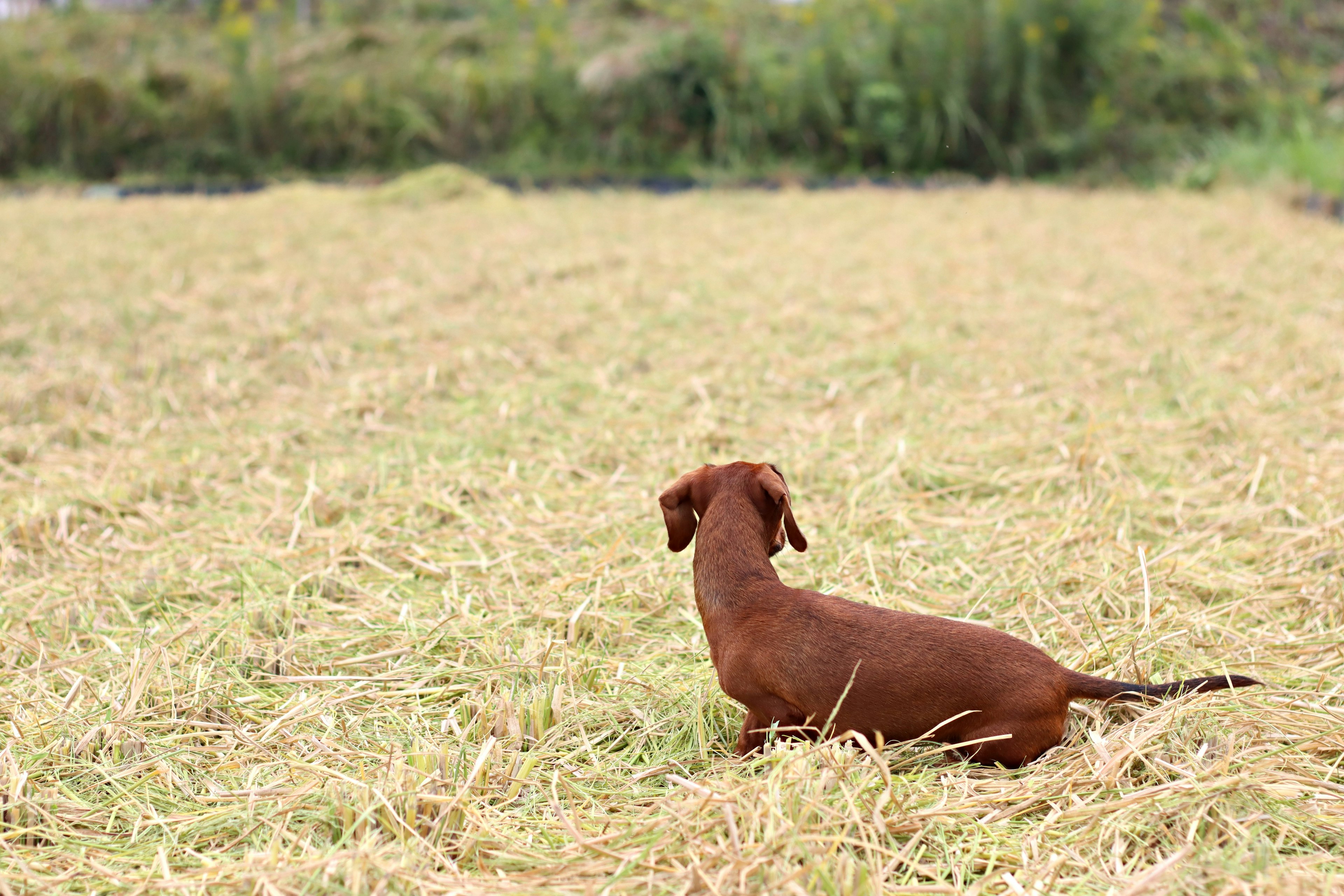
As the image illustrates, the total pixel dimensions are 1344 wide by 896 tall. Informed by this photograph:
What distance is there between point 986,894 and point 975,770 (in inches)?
9.7

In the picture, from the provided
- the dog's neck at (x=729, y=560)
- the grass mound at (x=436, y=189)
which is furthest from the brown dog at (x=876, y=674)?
the grass mound at (x=436, y=189)

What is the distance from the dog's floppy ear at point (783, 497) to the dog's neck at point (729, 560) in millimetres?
51

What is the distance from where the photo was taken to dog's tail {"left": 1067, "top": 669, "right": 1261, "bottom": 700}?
163cm

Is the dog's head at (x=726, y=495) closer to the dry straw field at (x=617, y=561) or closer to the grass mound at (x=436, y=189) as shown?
the dry straw field at (x=617, y=561)

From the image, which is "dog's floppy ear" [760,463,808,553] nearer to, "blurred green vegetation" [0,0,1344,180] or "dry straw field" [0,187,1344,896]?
"dry straw field" [0,187,1344,896]

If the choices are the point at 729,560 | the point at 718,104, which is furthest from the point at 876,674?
the point at 718,104

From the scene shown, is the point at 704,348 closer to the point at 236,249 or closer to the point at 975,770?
the point at 975,770

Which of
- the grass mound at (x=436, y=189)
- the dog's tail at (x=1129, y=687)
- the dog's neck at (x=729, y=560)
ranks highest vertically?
the dog's neck at (x=729, y=560)

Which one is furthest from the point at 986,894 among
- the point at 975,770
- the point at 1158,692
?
the point at 1158,692

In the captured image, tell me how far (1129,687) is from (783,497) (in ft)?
1.96

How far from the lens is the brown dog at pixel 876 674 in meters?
1.60

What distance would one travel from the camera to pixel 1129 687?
5.37 ft

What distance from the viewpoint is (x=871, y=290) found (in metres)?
5.16

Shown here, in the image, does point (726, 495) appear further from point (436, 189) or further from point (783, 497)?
point (436, 189)
